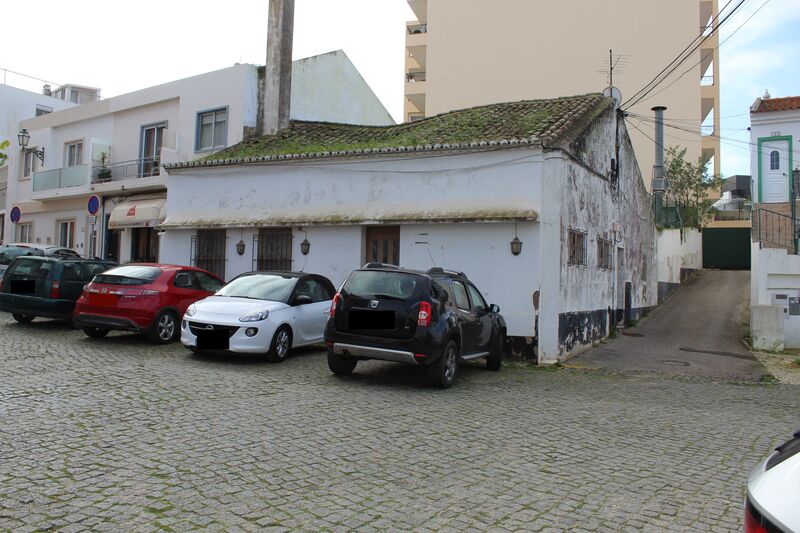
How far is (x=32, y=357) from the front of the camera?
30.2 ft

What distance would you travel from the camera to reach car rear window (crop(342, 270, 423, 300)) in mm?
8195

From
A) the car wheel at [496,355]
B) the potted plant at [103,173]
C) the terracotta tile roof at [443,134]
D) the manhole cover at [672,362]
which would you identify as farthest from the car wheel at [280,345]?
the potted plant at [103,173]

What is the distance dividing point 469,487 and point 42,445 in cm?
351

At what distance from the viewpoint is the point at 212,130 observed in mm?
20859

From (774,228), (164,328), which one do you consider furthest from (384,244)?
(774,228)

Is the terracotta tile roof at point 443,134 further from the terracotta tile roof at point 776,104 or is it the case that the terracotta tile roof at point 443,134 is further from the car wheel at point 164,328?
the terracotta tile roof at point 776,104

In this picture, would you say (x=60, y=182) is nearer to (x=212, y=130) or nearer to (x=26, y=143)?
(x=26, y=143)

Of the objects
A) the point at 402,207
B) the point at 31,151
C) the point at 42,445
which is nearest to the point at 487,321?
the point at 402,207

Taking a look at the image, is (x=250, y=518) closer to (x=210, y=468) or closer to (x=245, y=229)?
(x=210, y=468)

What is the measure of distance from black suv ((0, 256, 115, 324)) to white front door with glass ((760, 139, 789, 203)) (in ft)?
73.3

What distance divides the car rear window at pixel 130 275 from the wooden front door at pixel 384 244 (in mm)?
4446

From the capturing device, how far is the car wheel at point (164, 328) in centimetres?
1060

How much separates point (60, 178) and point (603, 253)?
21.7 meters

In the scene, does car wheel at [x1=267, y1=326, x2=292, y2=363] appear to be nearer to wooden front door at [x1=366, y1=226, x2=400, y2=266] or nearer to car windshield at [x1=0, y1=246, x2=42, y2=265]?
wooden front door at [x1=366, y1=226, x2=400, y2=266]
